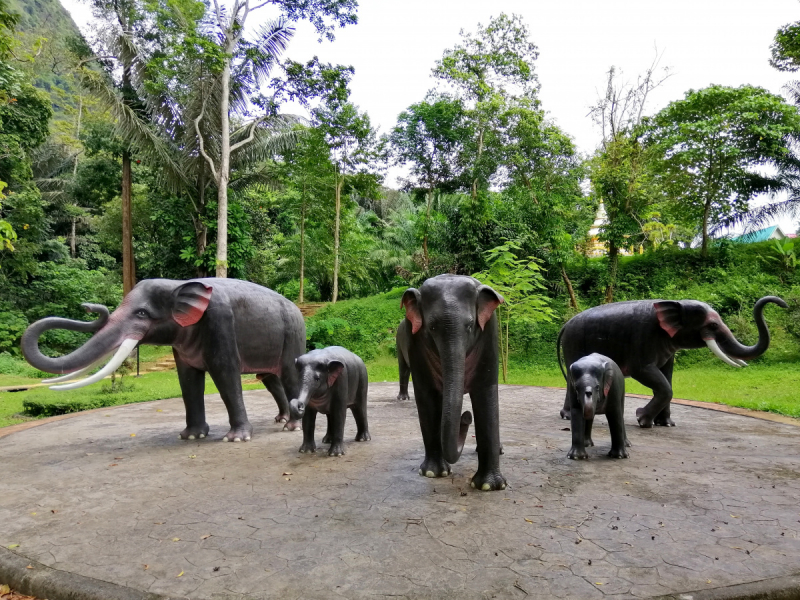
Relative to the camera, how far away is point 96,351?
589cm

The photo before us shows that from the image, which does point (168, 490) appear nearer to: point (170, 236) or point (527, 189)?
point (527, 189)

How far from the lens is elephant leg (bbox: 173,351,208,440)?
6.82 m

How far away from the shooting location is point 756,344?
682cm

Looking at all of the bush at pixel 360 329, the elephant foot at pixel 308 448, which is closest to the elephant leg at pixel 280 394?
the elephant foot at pixel 308 448

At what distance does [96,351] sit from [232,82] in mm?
14684

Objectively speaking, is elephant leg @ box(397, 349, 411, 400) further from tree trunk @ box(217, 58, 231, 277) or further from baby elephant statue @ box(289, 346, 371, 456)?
tree trunk @ box(217, 58, 231, 277)

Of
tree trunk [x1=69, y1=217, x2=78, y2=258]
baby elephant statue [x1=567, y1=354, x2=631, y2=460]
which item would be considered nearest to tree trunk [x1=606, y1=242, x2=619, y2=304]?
baby elephant statue [x1=567, y1=354, x2=631, y2=460]

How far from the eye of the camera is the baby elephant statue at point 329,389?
217 inches

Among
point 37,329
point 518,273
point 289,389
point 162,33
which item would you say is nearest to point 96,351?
point 37,329

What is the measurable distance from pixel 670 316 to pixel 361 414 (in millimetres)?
4377

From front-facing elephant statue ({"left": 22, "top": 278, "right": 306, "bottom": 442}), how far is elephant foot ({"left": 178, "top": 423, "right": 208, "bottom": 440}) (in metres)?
0.01

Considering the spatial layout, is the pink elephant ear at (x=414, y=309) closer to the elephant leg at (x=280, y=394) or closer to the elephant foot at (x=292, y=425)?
the elephant foot at (x=292, y=425)

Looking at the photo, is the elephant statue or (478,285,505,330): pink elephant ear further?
the elephant statue

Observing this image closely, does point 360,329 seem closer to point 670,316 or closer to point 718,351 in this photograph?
point 670,316
